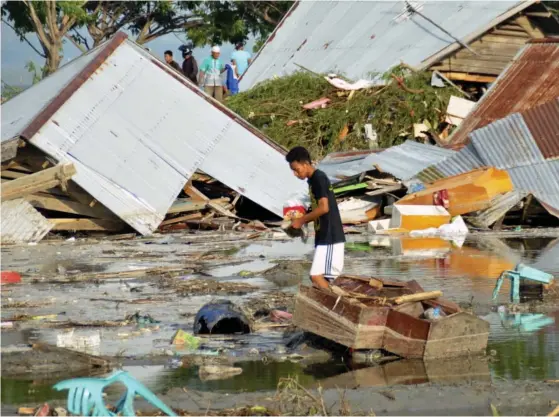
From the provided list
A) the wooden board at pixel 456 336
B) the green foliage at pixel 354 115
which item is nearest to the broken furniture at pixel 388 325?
the wooden board at pixel 456 336

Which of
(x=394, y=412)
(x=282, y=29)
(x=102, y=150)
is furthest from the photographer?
(x=282, y=29)

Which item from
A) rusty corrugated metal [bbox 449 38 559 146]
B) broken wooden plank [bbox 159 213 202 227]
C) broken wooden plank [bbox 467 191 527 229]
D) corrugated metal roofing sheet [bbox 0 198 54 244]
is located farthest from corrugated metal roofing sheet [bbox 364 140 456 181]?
corrugated metal roofing sheet [bbox 0 198 54 244]

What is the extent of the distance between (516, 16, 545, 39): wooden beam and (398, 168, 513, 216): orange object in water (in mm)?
9357

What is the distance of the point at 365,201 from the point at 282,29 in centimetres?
1288

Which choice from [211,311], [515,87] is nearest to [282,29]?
[515,87]

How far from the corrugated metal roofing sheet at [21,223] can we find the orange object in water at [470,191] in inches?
219

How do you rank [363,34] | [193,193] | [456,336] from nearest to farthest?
[456,336], [193,193], [363,34]

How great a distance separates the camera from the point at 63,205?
16.7 meters

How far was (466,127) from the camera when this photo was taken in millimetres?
21250

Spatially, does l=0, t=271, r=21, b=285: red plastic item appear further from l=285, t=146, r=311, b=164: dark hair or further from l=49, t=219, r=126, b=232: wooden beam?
l=285, t=146, r=311, b=164: dark hair

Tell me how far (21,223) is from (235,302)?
633 cm

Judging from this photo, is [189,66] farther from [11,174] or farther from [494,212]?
[494,212]

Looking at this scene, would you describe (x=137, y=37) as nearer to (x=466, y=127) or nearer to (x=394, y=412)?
(x=466, y=127)

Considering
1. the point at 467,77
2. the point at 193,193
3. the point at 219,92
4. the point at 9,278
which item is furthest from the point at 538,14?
the point at 9,278
